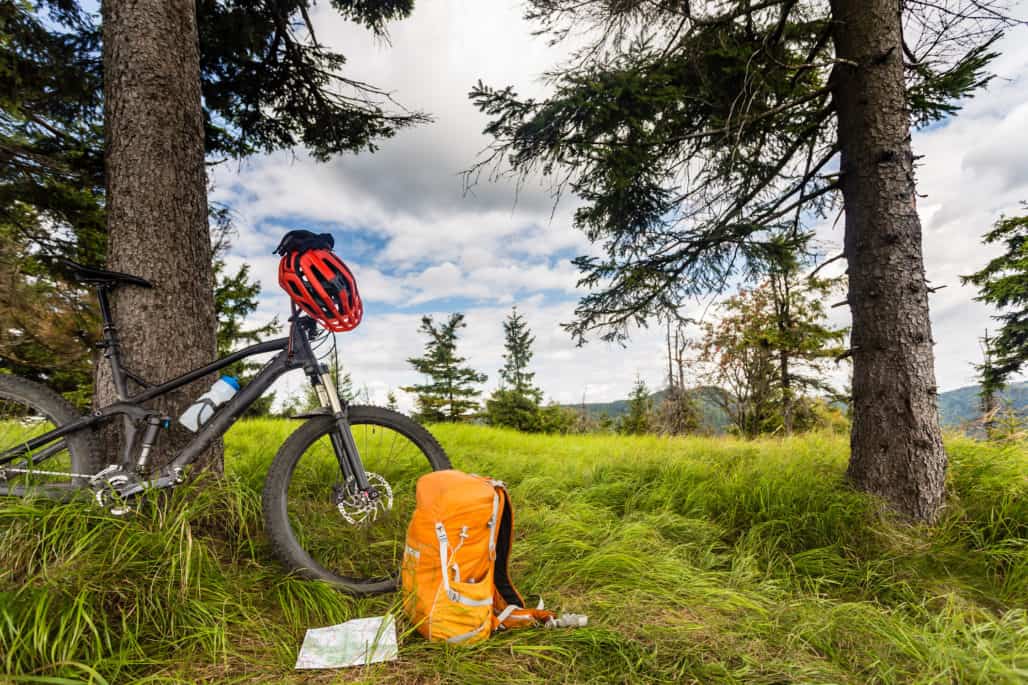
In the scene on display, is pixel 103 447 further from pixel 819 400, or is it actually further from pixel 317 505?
pixel 819 400

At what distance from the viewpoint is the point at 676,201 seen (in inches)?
183

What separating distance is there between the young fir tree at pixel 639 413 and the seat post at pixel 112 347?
1419 centimetres

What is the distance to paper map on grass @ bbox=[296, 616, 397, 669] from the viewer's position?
5.31 ft

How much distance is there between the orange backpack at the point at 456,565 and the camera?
178 cm

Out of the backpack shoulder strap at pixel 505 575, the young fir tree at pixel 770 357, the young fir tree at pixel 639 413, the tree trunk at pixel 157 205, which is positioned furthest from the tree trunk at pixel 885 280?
the young fir tree at pixel 639 413

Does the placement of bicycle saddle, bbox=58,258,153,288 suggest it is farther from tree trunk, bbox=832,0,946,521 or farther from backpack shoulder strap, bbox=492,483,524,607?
tree trunk, bbox=832,0,946,521

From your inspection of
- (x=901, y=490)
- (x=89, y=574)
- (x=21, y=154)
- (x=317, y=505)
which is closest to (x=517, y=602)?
(x=317, y=505)

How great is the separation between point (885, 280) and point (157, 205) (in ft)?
15.6

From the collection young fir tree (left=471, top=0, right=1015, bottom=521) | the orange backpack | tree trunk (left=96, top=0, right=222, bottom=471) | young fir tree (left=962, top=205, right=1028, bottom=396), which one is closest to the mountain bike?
tree trunk (left=96, top=0, right=222, bottom=471)

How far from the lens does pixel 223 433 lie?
2303mm

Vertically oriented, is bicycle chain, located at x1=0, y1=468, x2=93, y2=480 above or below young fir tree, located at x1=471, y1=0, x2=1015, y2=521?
below

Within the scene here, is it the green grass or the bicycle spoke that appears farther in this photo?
the bicycle spoke

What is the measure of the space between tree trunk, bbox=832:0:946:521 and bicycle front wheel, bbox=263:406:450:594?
10.3ft

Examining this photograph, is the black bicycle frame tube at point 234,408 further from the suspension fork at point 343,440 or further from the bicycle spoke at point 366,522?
the bicycle spoke at point 366,522
